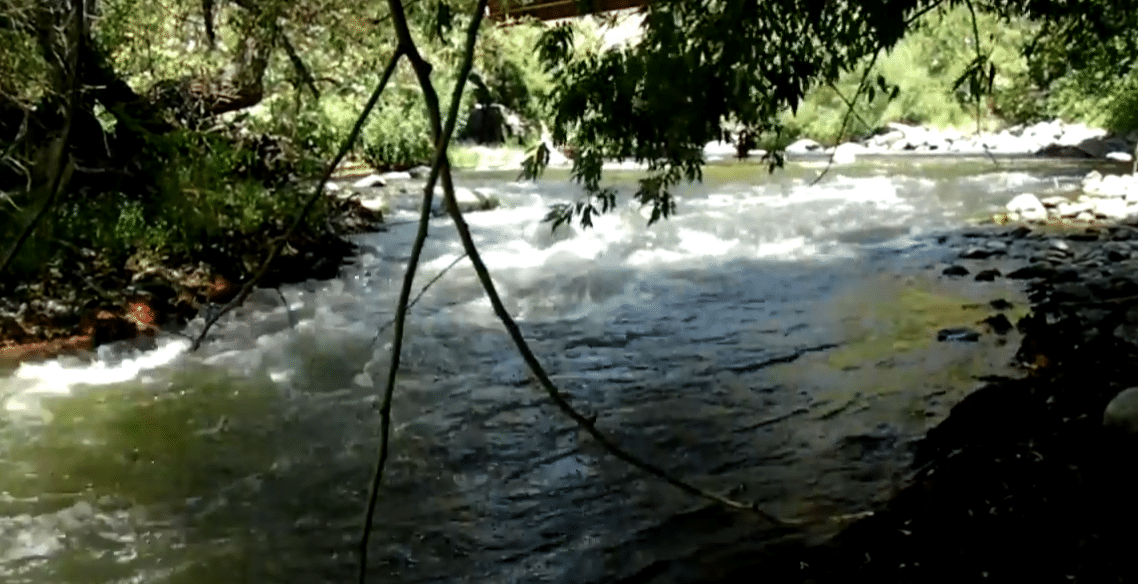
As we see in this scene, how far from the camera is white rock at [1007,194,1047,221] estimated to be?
11125 mm

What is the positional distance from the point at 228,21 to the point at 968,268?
20.9 ft

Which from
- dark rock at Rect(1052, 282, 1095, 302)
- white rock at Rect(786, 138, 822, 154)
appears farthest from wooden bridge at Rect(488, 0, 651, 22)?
white rock at Rect(786, 138, 822, 154)

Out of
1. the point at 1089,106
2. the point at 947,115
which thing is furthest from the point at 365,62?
the point at 947,115

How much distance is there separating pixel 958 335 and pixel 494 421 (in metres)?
3.02

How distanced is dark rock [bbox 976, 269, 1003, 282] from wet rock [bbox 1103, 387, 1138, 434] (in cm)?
478

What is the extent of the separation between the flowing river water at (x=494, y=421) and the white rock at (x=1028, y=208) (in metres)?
2.03

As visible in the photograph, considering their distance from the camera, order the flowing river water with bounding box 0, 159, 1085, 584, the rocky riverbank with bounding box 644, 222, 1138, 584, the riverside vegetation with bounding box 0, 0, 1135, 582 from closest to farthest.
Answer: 1. the rocky riverbank with bounding box 644, 222, 1138, 584
2. the riverside vegetation with bounding box 0, 0, 1135, 582
3. the flowing river water with bounding box 0, 159, 1085, 584

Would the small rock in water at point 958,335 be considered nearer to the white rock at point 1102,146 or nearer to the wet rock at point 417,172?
the wet rock at point 417,172

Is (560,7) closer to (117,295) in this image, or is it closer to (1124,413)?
(117,295)

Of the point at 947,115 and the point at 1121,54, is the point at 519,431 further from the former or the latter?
the point at 947,115

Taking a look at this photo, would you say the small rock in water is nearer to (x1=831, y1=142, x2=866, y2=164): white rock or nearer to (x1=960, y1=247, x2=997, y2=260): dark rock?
(x1=960, y1=247, x2=997, y2=260): dark rock

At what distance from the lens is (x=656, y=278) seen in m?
9.16

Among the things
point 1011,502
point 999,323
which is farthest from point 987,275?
point 1011,502

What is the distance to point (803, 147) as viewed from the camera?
20453 millimetres
